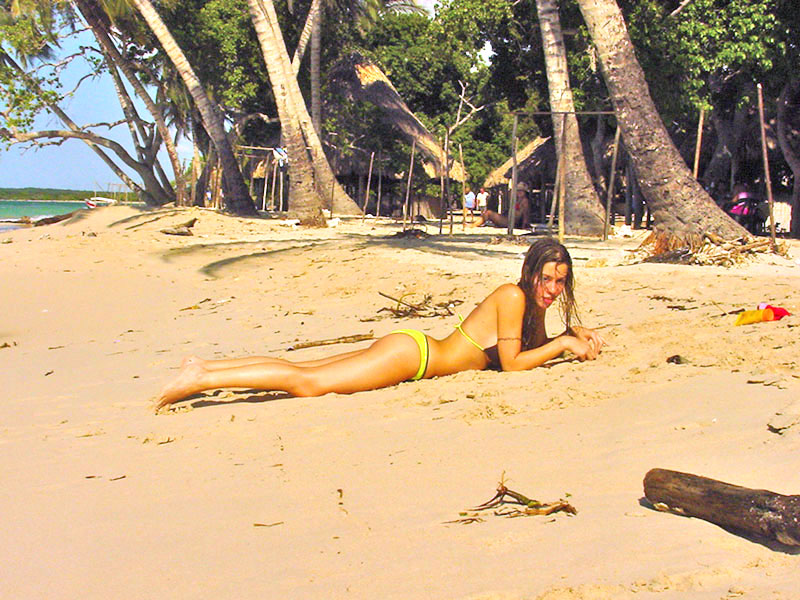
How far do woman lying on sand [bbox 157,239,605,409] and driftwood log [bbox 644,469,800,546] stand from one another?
1823 mm

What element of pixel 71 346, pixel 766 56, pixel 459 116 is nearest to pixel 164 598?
pixel 71 346

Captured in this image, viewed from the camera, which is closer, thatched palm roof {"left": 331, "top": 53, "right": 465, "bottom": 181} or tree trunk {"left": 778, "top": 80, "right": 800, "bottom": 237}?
tree trunk {"left": 778, "top": 80, "right": 800, "bottom": 237}

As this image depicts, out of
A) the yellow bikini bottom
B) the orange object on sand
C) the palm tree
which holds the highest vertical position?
the palm tree

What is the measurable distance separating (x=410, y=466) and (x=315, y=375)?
1.32m

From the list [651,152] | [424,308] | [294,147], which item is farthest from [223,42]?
[424,308]

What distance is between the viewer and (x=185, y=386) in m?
4.09

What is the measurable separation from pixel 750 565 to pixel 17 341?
6560mm

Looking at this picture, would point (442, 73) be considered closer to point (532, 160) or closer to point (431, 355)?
point (532, 160)

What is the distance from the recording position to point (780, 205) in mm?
19922

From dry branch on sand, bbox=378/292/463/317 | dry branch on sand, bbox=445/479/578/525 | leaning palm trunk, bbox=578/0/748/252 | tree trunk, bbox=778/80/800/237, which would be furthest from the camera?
tree trunk, bbox=778/80/800/237

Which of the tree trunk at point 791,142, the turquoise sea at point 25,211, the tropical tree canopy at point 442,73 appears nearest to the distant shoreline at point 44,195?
the turquoise sea at point 25,211

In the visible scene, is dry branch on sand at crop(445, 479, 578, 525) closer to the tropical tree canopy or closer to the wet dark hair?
the wet dark hair

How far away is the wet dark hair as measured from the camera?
13.5ft

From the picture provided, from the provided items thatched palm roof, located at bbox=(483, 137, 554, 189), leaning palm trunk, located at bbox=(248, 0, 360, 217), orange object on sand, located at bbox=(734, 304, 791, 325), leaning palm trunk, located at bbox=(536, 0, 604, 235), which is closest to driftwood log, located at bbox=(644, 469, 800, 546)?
orange object on sand, located at bbox=(734, 304, 791, 325)
